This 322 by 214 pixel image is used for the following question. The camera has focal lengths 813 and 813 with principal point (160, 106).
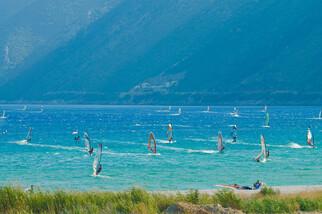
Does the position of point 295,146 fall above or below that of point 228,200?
above

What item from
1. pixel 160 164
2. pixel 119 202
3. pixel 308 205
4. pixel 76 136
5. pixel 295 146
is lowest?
pixel 308 205

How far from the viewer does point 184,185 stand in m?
52.0

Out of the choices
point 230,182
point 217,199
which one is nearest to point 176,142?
point 230,182

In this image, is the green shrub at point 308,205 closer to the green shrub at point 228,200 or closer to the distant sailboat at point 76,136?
the green shrub at point 228,200

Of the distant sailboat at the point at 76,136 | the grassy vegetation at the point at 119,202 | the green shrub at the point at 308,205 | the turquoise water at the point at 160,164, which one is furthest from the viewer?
the distant sailboat at the point at 76,136

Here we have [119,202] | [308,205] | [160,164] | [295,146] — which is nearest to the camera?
[119,202]

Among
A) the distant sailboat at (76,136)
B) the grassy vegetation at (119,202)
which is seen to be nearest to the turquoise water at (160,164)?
the distant sailboat at (76,136)

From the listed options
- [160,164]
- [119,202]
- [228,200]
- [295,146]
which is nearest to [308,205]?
[228,200]

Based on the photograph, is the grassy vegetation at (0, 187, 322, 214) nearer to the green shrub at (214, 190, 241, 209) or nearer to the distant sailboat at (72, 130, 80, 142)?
the green shrub at (214, 190, 241, 209)

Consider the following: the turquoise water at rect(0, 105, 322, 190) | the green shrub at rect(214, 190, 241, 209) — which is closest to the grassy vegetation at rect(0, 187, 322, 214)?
the green shrub at rect(214, 190, 241, 209)

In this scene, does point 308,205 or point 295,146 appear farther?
point 295,146

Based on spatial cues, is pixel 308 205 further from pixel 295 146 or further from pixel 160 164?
pixel 295 146

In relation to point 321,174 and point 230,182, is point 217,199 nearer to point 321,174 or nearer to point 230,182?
point 230,182

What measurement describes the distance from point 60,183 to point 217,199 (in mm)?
27401
